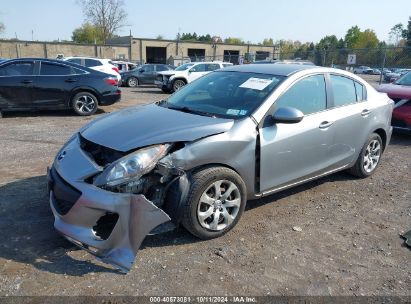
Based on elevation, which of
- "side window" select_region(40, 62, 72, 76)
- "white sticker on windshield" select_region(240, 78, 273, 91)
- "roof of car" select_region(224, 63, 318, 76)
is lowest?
"side window" select_region(40, 62, 72, 76)

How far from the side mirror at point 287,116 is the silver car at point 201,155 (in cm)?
1

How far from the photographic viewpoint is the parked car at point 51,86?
374 inches

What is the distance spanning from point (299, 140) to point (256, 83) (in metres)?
0.81

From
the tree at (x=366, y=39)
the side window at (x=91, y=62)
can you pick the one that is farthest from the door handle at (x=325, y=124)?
the tree at (x=366, y=39)

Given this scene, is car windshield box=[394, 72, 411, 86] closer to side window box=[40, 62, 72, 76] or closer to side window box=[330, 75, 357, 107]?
side window box=[330, 75, 357, 107]

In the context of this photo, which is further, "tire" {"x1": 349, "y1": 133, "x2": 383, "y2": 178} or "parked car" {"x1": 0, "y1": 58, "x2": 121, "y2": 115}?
"parked car" {"x1": 0, "y1": 58, "x2": 121, "y2": 115}

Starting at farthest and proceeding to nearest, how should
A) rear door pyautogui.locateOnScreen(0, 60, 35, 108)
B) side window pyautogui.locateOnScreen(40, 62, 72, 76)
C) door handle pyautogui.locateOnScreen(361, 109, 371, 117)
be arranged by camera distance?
side window pyautogui.locateOnScreen(40, 62, 72, 76) < rear door pyautogui.locateOnScreen(0, 60, 35, 108) < door handle pyautogui.locateOnScreen(361, 109, 371, 117)

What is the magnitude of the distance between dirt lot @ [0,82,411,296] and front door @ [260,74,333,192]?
19.3 inches

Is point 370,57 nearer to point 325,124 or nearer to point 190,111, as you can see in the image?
point 325,124

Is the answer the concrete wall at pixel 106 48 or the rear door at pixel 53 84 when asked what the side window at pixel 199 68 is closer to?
the rear door at pixel 53 84

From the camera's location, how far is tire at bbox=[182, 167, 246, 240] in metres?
3.37

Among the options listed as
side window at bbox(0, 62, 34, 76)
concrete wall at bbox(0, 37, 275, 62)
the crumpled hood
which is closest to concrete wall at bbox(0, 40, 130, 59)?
concrete wall at bbox(0, 37, 275, 62)

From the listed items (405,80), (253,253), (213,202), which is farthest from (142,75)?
(253,253)

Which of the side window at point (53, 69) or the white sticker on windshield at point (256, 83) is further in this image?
the side window at point (53, 69)
